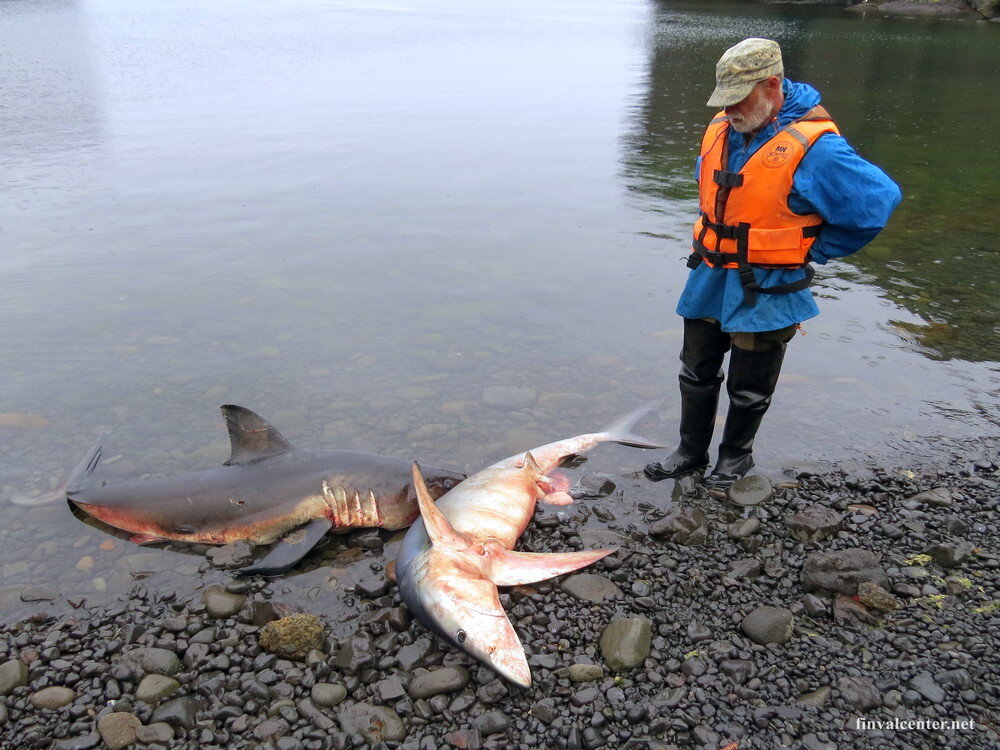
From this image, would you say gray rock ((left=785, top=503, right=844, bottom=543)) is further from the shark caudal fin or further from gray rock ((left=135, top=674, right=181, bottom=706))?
gray rock ((left=135, top=674, right=181, bottom=706))

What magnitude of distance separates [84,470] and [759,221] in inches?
223

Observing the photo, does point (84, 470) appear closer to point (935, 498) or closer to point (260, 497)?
point (260, 497)

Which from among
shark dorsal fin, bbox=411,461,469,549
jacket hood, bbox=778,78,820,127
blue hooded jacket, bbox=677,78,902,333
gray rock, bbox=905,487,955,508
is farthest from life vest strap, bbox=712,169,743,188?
shark dorsal fin, bbox=411,461,469,549

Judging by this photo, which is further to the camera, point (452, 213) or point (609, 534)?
point (452, 213)

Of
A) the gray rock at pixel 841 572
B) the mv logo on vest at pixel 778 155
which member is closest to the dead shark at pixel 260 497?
the gray rock at pixel 841 572

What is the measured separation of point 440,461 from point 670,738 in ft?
11.4

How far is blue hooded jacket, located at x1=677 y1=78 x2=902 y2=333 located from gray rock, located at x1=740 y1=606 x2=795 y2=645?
192 centimetres

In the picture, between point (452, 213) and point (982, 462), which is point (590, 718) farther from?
point (452, 213)

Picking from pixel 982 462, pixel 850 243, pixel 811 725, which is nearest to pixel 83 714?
pixel 811 725

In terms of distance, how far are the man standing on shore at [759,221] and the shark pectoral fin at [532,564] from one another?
164 cm

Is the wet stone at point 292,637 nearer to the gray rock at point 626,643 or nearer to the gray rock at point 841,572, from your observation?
the gray rock at point 626,643

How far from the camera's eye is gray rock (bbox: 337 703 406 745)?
4.28 metres

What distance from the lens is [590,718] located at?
4.32 metres

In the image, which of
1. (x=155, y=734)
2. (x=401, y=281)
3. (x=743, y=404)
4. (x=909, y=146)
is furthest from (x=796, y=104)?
(x=909, y=146)
